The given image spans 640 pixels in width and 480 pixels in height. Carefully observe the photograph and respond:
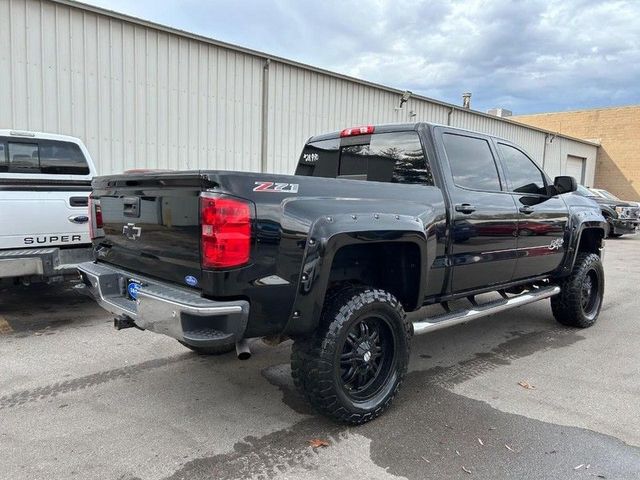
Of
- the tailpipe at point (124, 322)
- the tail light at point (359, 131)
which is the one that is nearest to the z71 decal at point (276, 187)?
the tailpipe at point (124, 322)

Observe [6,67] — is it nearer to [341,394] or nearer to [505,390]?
[341,394]

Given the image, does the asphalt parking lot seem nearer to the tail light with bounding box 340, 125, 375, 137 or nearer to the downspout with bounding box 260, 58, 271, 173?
the tail light with bounding box 340, 125, 375, 137

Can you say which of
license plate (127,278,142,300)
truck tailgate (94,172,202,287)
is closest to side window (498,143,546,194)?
truck tailgate (94,172,202,287)

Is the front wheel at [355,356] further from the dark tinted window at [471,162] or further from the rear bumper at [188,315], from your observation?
the dark tinted window at [471,162]

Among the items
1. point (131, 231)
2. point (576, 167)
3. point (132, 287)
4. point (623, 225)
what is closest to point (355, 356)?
point (132, 287)

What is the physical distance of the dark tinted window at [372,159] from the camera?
4.16 metres

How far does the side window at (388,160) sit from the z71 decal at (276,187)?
1.46m

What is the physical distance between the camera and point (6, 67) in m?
7.91

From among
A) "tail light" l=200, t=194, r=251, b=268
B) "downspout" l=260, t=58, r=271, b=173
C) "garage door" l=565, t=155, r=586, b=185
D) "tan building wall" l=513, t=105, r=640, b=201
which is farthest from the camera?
"tan building wall" l=513, t=105, r=640, b=201

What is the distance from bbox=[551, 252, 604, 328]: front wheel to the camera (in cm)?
575

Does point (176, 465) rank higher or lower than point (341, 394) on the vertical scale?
lower

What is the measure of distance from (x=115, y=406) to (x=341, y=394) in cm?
163

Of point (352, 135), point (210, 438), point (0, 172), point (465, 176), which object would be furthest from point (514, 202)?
point (0, 172)

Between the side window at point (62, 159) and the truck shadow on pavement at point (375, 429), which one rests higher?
the side window at point (62, 159)
